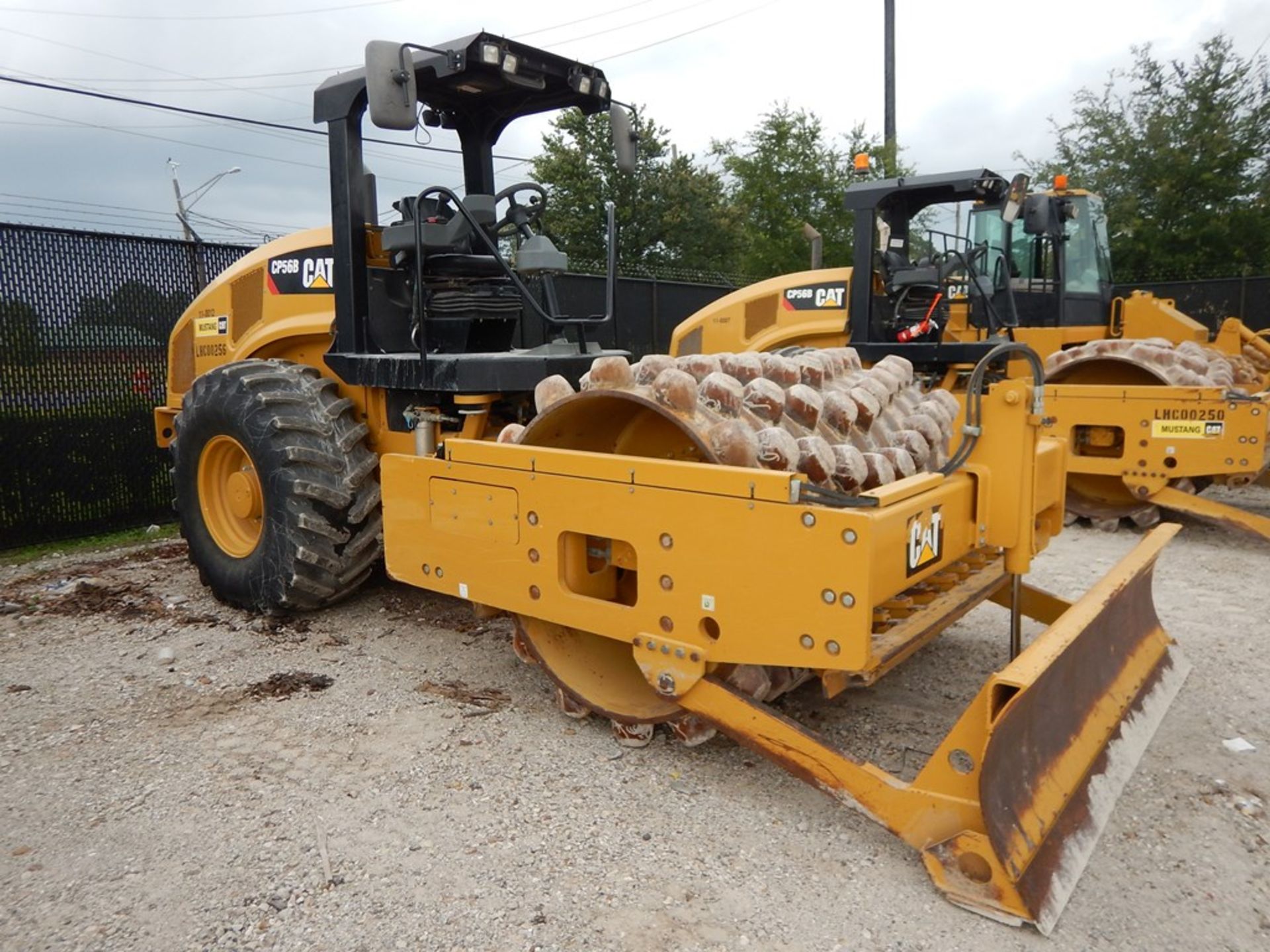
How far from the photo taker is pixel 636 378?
322 centimetres

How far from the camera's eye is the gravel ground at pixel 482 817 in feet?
7.81

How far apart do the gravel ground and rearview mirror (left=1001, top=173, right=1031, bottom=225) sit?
3.95 meters

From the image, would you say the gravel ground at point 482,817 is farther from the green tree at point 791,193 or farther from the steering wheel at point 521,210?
the green tree at point 791,193

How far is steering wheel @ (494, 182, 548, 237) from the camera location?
470 cm

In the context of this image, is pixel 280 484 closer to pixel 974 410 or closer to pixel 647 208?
pixel 974 410

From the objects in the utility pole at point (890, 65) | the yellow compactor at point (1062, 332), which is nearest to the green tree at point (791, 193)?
the utility pole at point (890, 65)

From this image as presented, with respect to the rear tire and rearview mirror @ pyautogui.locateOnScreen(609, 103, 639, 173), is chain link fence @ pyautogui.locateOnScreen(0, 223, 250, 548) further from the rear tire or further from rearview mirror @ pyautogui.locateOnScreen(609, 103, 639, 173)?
rearview mirror @ pyautogui.locateOnScreen(609, 103, 639, 173)

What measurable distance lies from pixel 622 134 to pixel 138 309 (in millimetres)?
4466

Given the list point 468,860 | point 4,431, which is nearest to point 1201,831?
point 468,860

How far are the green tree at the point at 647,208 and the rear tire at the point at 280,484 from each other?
18.3 metres

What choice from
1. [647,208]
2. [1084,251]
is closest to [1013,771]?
[1084,251]

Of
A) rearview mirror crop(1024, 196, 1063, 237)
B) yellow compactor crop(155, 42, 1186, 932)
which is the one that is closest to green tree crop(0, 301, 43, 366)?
yellow compactor crop(155, 42, 1186, 932)

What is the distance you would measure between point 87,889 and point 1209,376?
7128 millimetres

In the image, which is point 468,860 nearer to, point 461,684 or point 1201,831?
point 461,684
